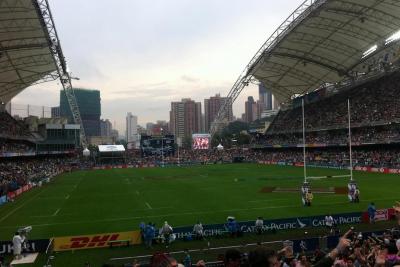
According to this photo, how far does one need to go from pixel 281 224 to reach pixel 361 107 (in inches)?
2259

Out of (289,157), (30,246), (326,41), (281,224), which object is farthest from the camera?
(289,157)

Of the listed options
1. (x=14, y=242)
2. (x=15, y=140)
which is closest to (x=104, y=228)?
(x=14, y=242)

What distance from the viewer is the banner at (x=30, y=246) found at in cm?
2205

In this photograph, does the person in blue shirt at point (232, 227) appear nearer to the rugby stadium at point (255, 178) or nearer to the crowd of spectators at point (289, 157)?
the rugby stadium at point (255, 178)

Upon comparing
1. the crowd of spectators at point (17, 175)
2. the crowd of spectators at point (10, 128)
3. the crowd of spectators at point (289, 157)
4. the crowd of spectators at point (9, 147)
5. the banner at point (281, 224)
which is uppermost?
the crowd of spectators at point (10, 128)

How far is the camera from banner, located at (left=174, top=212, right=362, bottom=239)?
24.2 meters

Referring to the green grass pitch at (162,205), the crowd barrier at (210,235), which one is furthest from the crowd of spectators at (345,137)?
the crowd barrier at (210,235)

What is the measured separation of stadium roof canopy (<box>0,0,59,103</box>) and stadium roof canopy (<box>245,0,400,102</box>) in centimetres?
2991

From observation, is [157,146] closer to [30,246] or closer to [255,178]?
[255,178]

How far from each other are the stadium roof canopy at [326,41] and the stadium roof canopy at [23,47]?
29.9m

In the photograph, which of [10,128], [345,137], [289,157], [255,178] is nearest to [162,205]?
[255,178]

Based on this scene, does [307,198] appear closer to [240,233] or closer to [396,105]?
[240,233]

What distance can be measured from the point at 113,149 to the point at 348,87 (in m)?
57.4

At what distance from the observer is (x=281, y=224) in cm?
2522
